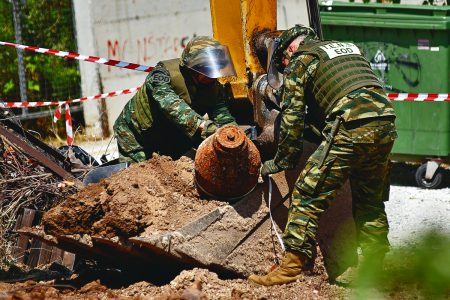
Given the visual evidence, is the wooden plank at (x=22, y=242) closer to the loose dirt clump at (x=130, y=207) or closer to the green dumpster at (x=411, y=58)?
the loose dirt clump at (x=130, y=207)

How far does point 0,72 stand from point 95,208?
8.20 meters

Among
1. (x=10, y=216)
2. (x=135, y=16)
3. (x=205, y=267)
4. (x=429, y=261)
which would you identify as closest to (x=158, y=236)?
(x=205, y=267)

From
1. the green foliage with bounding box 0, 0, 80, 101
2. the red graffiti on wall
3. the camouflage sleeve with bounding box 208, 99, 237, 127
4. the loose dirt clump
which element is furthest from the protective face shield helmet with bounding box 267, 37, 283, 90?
the green foliage with bounding box 0, 0, 80, 101

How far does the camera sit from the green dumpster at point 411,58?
8.91 meters

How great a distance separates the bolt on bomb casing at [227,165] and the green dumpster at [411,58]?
427cm

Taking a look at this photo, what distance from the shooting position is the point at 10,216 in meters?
6.10

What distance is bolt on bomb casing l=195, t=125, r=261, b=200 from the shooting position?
4824mm

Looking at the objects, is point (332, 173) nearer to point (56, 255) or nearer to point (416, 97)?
point (56, 255)

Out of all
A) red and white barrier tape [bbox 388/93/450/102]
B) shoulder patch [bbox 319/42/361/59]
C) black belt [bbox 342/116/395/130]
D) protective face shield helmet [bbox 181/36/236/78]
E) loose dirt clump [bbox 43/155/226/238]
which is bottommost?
red and white barrier tape [bbox 388/93/450/102]

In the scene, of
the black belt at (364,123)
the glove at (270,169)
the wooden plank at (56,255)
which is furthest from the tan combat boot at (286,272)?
the wooden plank at (56,255)

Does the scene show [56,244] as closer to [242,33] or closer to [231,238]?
[231,238]

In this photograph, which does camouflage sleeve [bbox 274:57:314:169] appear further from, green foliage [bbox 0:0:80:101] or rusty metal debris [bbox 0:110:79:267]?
green foliage [bbox 0:0:80:101]

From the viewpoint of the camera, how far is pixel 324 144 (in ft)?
15.5

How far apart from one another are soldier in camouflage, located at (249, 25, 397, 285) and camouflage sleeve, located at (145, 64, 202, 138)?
27.4 inches
